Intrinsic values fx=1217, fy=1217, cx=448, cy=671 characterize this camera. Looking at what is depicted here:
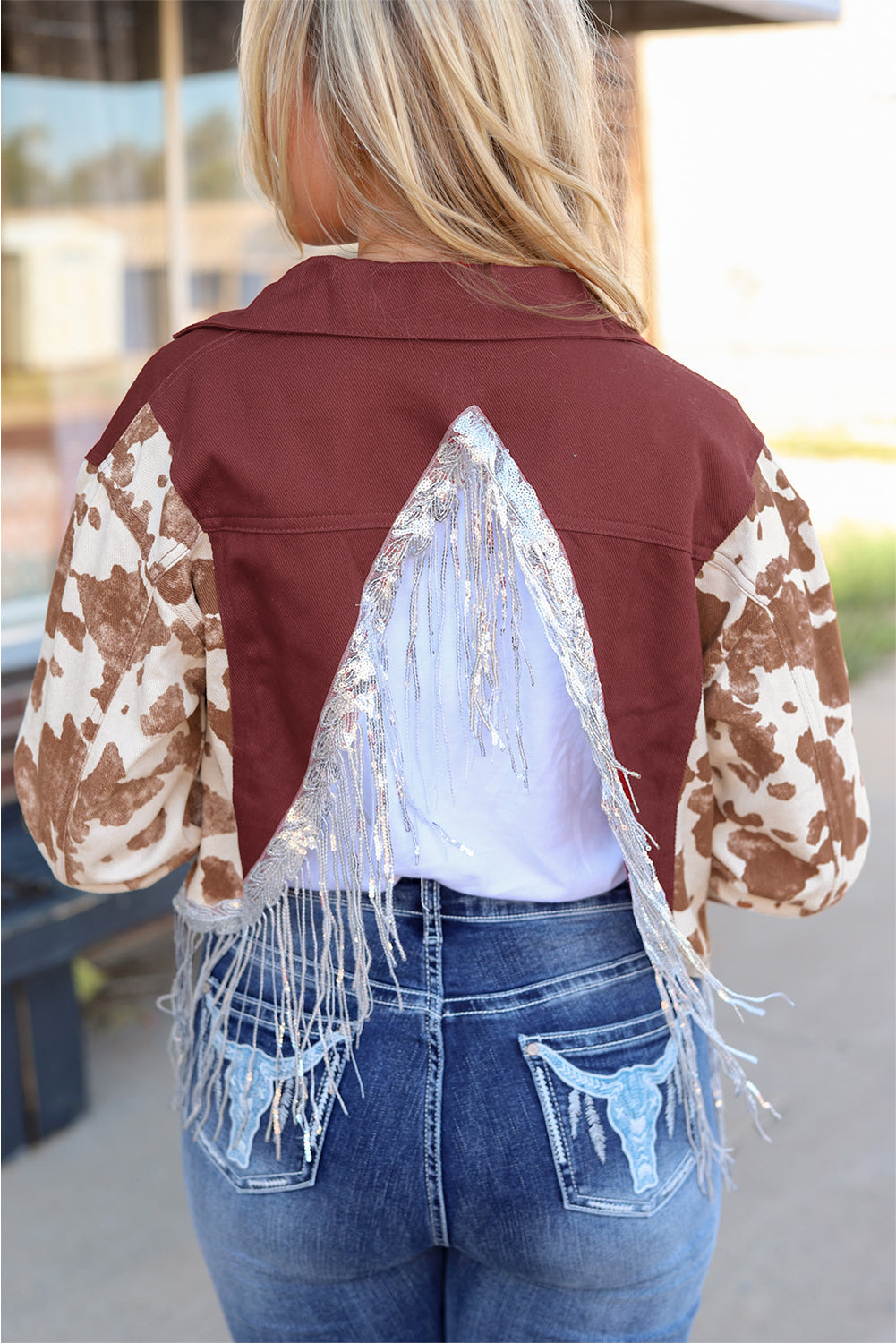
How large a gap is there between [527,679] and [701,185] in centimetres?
981

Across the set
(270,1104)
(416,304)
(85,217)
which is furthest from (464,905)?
(85,217)

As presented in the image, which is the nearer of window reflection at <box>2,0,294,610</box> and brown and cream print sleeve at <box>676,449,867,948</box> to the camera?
brown and cream print sleeve at <box>676,449,867,948</box>

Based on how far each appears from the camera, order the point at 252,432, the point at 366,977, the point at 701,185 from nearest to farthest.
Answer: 1. the point at 252,432
2. the point at 366,977
3. the point at 701,185

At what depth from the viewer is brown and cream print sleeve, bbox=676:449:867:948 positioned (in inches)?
40.7

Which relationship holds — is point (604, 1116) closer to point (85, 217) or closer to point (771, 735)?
point (771, 735)

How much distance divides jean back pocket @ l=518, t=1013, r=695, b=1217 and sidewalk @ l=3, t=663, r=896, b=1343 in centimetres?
154

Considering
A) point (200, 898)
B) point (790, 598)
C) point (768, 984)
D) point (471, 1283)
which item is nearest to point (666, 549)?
point (790, 598)

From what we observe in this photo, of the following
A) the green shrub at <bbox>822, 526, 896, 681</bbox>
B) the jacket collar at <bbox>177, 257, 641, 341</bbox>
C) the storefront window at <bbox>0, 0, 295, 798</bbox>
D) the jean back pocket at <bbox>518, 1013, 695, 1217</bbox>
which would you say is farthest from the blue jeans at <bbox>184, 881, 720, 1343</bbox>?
the green shrub at <bbox>822, 526, 896, 681</bbox>

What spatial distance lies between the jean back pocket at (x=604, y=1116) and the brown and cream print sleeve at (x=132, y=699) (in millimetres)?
338

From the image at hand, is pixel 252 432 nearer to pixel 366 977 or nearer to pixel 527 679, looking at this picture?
pixel 527 679

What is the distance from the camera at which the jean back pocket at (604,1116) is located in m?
1.02

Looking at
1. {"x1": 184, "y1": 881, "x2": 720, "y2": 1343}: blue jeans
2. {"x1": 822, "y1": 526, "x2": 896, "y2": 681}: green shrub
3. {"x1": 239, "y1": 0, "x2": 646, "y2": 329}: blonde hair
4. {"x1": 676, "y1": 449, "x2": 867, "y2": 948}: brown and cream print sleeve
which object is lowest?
{"x1": 822, "y1": 526, "x2": 896, "y2": 681}: green shrub

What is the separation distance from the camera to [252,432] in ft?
3.11

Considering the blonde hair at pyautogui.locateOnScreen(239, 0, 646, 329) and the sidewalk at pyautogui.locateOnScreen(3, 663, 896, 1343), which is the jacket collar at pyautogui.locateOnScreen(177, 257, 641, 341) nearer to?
the blonde hair at pyautogui.locateOnScreen(239, 0, 646, 329)
